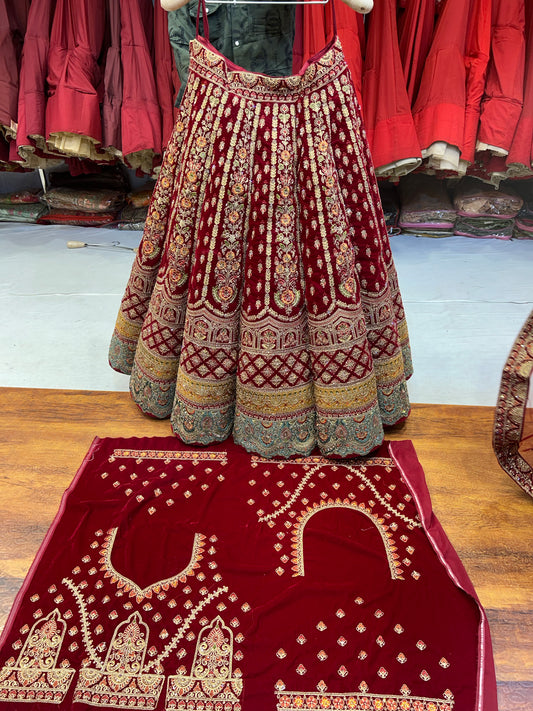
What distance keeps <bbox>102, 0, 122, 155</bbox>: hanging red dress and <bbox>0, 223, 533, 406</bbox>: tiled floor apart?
0.62 m

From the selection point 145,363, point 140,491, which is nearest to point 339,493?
point 140,491

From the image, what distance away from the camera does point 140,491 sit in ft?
4.06

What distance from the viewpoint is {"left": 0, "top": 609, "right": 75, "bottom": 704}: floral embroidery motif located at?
855mm

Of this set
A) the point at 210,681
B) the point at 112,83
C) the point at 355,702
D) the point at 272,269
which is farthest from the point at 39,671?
the point at 112,83

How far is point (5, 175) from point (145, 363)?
2.70 meters

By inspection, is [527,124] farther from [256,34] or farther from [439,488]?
[439,488]

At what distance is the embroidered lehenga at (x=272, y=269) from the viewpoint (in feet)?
3.56

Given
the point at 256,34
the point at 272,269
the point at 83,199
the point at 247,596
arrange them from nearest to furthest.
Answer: the point at 247,596
the point at 272,269
the point at 256,34
the point at 83,199

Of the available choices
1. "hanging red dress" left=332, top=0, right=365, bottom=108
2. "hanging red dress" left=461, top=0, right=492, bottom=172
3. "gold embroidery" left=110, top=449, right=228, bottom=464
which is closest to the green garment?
"gold embroidery" left=110, top=449, right=228, bottom=464

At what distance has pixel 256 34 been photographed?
4.12 feet

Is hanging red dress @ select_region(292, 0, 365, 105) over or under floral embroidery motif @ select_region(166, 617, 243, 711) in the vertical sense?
over

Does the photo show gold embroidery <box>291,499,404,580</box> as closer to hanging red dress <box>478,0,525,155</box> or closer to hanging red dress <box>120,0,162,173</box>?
hanging red dress <box>478,0,525,155</box>

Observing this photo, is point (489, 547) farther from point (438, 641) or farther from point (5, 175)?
point (5, 175)

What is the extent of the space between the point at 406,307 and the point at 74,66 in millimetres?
1937
